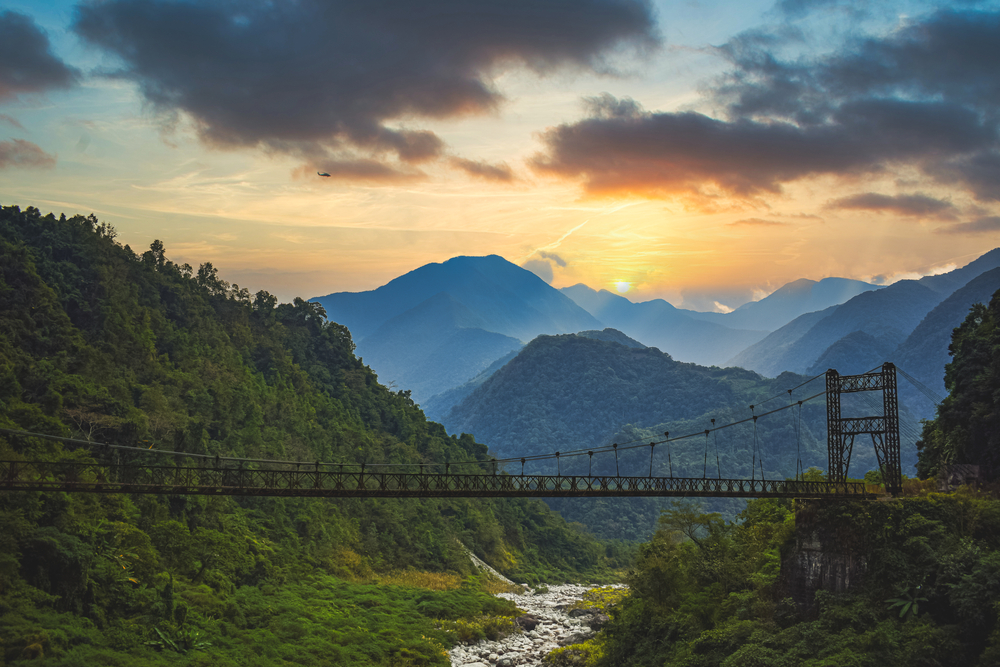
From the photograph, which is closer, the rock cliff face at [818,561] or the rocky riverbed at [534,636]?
the rock cliff face at [818,561]

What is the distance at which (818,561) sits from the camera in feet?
108

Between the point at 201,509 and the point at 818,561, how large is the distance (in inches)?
1445

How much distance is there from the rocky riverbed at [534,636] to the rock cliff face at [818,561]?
60.8ft

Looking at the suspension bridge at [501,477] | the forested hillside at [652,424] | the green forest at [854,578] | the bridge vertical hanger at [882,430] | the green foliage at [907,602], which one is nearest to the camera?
the green forest at [854,578]

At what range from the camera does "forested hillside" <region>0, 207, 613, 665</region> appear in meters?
33.0

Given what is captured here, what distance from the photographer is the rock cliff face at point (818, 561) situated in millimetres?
31781

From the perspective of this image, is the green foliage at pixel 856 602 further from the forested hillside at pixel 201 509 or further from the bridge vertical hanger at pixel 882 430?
the forested hillside at pixel 201 509

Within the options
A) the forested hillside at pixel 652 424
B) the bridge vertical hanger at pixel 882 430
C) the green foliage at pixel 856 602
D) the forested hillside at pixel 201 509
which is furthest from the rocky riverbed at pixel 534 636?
the forested hillside at pixel 652 424

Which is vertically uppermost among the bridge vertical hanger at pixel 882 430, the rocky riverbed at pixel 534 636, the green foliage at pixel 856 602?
the bridge vertical hanger at pixel 882 430

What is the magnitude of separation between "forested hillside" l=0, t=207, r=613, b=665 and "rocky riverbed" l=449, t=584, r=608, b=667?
8.86 ft

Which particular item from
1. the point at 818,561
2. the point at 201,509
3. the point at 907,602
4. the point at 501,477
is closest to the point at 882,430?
the point at 818,561

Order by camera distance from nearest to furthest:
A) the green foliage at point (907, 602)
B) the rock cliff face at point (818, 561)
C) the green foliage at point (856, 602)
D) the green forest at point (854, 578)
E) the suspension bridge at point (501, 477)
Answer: the green foliage at point (856, 602) → the green forest at point (854, 578) → the green foliage at point (907, 602) → the suspension bridge at point (501, 477) → the rock cliff face at point (818, 561)

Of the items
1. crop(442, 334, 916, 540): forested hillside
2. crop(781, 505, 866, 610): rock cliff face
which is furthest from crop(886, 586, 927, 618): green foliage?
crop(442, 334, 916, 540): forested hillside

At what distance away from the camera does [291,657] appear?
1515 inches
